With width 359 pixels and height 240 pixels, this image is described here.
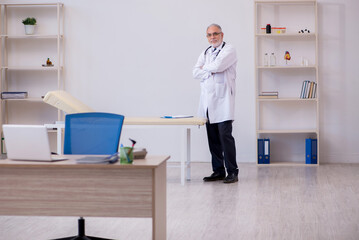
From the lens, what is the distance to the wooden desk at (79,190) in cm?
293

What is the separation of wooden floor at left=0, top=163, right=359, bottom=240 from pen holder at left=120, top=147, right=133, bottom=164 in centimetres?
92

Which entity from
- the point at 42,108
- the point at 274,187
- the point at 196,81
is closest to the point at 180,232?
the point at 274,187

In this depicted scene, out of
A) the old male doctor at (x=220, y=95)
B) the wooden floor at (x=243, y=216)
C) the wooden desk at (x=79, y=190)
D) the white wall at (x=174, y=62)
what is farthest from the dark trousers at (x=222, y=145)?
the wooden desk at (x=79, y=190)

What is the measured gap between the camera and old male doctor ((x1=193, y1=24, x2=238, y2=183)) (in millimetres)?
5812

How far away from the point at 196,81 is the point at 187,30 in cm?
71

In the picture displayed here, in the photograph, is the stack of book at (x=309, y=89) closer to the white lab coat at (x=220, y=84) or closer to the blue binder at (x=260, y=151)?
the blue binder at (x=260, y=151)

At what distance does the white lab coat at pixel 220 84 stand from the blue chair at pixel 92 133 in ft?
7.49

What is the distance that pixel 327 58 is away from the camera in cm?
744

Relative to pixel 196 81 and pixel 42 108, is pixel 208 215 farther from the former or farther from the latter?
pixel 42 108

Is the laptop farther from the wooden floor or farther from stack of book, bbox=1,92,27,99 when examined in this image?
stack of book, bbox=1,92,27,99

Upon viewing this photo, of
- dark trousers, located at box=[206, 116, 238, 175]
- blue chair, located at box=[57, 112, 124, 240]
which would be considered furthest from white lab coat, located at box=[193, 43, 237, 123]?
blue chair, located at box=[57, 112, 124, 240]

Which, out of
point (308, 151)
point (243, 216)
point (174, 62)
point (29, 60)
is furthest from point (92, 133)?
point (29, 60)

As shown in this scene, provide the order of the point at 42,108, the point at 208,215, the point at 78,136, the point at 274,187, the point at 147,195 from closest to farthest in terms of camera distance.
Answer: the point at 147,195 < the point at 78,136 < the point at 208,215 < the point at 274,187 < the point at 42,108

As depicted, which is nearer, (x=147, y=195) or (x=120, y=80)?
(x=147, y=195)
